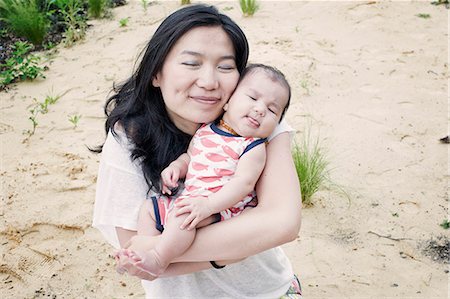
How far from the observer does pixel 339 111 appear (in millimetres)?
4543

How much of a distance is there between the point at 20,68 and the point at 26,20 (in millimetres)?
842

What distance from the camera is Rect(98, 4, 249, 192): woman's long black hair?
178 centimetres

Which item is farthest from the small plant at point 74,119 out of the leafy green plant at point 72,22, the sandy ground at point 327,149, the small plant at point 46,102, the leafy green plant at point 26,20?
the leafy green plant at point 26,20

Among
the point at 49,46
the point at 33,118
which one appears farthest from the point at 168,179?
the point at 49,46

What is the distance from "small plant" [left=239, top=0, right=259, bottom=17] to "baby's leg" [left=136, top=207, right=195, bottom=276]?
4991 mm

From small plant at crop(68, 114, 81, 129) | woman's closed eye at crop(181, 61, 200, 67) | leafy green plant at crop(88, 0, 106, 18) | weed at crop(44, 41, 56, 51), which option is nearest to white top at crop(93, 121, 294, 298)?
woman's closed eye at crop(181, 61, 200, 67)

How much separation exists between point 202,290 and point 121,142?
59 centimetres

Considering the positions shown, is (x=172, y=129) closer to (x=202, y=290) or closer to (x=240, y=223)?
(x=240, y=223)

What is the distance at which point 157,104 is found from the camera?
195 centimetres

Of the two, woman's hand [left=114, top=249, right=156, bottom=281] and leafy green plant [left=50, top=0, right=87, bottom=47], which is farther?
leafy green plant [left=50, top=0, right=87, bottom=47]

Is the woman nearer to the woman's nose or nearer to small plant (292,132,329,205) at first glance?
the woman's nose

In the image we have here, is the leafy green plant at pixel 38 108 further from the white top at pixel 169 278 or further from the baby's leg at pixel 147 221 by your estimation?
the baby's leg at pixel 147 221

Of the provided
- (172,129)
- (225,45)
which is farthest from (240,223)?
(225,45)

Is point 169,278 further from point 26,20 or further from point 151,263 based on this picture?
point 26,20
